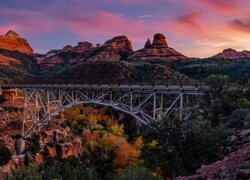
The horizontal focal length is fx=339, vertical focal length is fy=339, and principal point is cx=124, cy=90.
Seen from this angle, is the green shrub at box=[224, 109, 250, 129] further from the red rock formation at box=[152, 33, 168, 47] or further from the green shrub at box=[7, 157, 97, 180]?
the red rock formation at box=[152, 33, 168, 47]

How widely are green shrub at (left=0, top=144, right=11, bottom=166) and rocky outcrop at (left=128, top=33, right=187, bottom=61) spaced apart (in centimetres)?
11162

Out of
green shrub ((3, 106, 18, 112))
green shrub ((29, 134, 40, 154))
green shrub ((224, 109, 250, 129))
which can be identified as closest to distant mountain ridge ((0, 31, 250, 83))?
green shrub ((3, 106, 18, 112))

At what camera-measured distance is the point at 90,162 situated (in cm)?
4881

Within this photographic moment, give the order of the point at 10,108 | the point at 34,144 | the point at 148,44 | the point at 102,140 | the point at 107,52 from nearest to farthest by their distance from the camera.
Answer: the point at 34,144 → the point at 102,140 → the point at 10,108 → the point at 148,44 → the point at 107,52

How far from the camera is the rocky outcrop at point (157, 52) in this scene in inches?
6196

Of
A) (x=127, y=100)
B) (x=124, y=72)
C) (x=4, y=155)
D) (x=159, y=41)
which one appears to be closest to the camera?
(x=4, y=155)

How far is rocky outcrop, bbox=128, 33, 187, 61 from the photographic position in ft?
516

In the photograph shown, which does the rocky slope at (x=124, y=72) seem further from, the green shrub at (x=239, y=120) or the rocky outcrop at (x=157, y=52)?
the green shrub at (x=239, y=120)

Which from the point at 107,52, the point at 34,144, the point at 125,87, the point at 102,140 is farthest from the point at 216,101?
the point at 107,52

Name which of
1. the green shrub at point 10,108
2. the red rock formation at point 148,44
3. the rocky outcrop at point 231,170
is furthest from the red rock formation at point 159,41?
the rocky outcrop at point 231,170

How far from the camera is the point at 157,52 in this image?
6344 inches

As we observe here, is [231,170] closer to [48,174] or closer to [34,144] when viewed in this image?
[48,174]

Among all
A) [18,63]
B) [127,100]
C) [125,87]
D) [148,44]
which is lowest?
[127,100]

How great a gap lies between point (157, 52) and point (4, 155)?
399 feet
